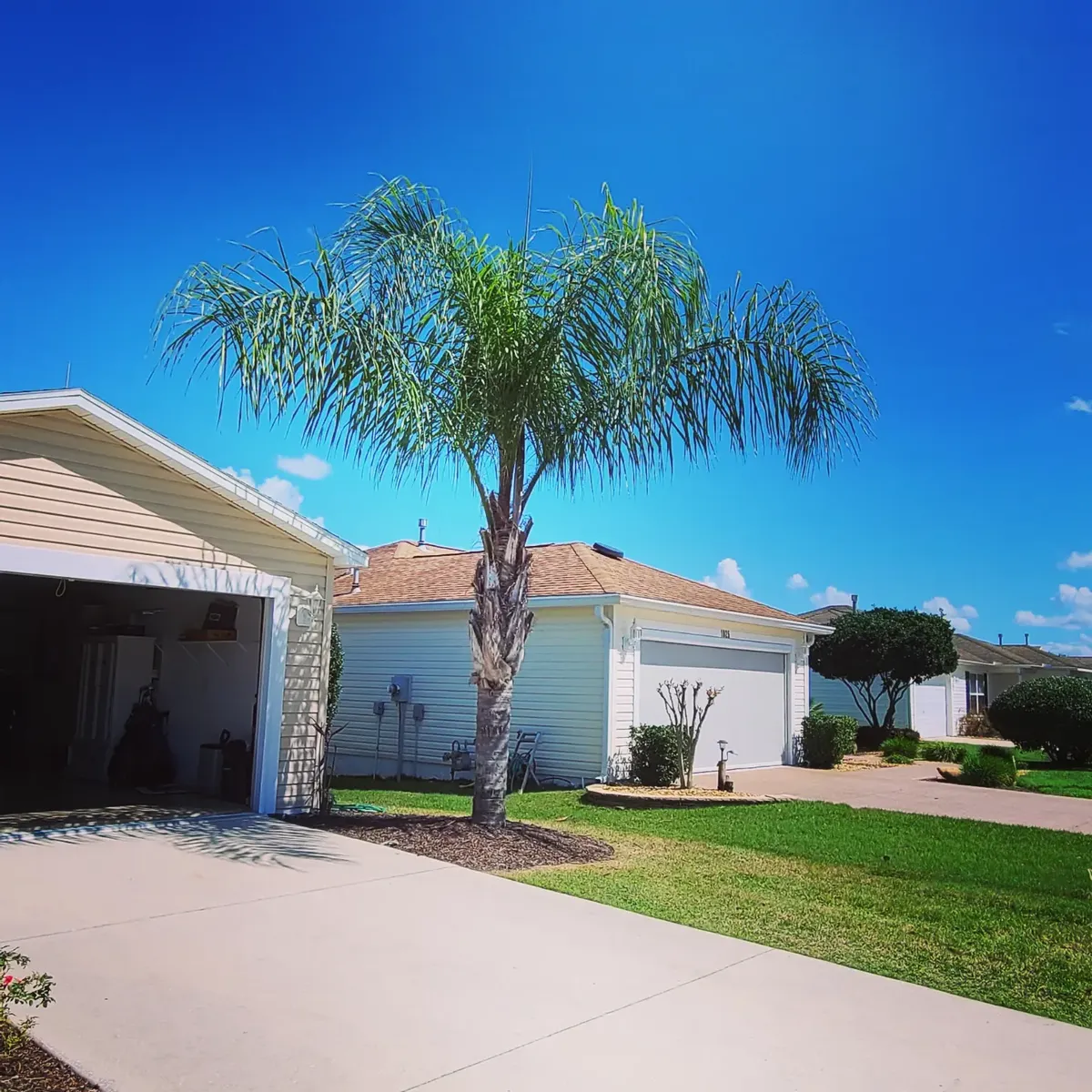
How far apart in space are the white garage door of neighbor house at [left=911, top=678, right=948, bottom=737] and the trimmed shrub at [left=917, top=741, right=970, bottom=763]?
8.03m

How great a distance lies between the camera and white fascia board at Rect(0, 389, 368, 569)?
321 inches

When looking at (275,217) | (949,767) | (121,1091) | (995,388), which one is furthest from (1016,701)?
(121,1091)

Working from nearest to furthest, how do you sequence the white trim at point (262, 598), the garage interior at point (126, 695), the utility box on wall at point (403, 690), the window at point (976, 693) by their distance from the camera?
1. the white trim at point (262, 598)
2. the garage interior at point (126, 695)
3. the utility box on wall at point (403, 690)
4. the window at point (976, 693)

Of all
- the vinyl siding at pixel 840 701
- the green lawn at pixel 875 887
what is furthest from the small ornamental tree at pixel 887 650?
the green lawn at pixel 875 887

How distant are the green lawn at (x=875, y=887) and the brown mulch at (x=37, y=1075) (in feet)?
12.8

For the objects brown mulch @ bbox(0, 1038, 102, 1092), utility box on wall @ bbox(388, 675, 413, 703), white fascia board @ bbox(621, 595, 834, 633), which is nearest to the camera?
brown mulch @ bbox(0, 1038, 102, 1092)

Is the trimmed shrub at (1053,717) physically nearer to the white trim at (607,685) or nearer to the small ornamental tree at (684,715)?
the small ornamental tree at (684,715)

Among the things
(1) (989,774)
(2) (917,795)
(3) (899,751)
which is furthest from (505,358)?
(3) (899,751)

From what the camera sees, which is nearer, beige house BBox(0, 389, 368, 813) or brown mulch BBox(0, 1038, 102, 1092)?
brown mulch BBox(0, 1038, 102, 1092)

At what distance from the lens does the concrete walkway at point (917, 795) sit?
40.4 feet

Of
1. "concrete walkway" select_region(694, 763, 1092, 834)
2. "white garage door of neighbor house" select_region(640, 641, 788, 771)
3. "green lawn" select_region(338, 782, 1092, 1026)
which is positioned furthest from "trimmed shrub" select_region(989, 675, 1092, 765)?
"green lawn" select_region(338, 782, 1092, 1026)

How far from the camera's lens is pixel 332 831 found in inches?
362

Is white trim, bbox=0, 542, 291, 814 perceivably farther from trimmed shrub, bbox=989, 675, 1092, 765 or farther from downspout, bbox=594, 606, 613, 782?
trimmed shrub, bbox=989, 675, 1092, 765

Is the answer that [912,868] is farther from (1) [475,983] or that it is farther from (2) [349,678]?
(2) [349,678]
